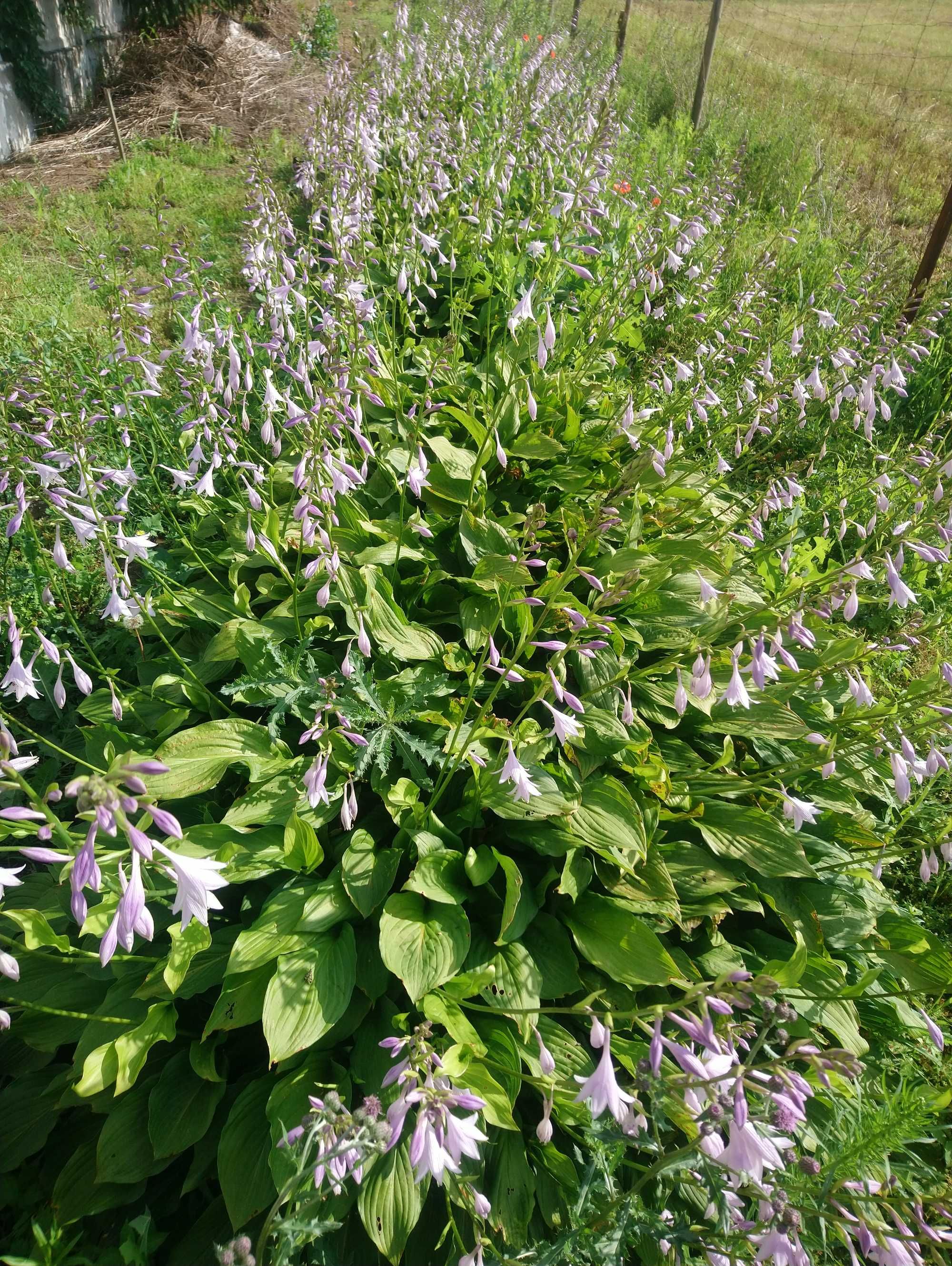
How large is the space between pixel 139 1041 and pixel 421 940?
2.97ft

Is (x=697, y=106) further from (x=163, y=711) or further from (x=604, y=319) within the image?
(x=163, y=711)

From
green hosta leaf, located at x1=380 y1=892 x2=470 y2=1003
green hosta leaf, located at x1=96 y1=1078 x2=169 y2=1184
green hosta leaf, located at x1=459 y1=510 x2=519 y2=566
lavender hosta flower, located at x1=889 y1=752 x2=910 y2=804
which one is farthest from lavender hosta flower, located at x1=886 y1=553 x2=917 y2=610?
green hosta leaf, located at x1=96 y1=1078 x2=169 y2=1184

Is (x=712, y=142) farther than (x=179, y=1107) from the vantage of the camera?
Yes

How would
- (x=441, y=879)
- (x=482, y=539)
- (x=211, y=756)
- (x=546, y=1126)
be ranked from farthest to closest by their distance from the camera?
(x=482, y=539) → (x=211, y=756) → (x=441, y=879) → (x=546, y=1126)

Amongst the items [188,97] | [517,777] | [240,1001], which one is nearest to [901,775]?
[517,777]

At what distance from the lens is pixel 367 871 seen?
265cm

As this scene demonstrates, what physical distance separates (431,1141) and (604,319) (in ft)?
13.1

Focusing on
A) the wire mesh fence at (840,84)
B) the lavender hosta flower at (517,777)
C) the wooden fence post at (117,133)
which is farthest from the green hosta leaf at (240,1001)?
the wire mesh fence at (840,84)

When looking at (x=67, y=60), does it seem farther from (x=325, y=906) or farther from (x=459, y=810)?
(x=325, y=906)

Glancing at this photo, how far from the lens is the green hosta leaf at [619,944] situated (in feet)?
8.07

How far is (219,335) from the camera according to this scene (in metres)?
3.15

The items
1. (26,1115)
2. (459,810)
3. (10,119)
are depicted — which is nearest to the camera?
(26,1115)

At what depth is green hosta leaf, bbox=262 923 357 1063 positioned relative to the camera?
2.22m

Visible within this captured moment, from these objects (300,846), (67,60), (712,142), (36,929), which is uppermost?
(67,60)
